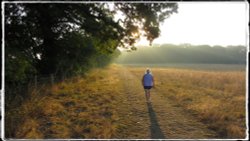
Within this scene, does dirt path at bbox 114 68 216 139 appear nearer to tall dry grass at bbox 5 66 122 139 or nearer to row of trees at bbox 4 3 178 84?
tall dry grass at bbox 5 66 122 139

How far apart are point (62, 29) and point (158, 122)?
8.62 metres

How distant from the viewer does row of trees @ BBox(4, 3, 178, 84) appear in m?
13.6

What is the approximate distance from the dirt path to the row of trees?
12.1 feet

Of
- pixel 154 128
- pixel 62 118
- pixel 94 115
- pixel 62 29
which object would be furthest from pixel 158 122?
pixel 62 29

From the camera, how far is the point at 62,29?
17.3m

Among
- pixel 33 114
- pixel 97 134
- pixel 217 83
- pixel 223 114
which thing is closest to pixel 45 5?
pixel 33 114

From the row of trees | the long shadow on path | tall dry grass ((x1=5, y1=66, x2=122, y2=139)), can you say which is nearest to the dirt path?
the long shadow on path

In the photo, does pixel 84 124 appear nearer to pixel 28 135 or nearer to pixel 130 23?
pixel 28 135

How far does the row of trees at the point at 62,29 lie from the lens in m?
13.6

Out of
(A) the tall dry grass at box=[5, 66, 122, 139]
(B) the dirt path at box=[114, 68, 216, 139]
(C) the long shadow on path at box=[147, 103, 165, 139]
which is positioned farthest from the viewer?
(A) the tall dry grass at box=[5, 66, 122, 139]

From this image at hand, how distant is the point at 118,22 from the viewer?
607 inches

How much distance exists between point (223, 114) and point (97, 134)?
5577 millimetres

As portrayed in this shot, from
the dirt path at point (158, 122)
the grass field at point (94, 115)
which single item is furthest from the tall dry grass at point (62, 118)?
the dirt path at point (158, 122)

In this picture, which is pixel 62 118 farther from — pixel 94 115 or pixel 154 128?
pixel 154 128
